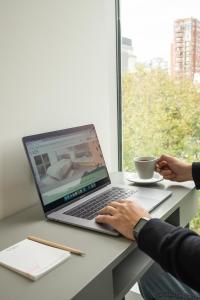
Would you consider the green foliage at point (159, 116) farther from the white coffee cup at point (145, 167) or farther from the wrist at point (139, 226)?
the wrist at point (139, 226)

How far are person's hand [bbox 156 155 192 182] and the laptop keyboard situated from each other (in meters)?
0.19

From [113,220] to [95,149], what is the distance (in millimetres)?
450

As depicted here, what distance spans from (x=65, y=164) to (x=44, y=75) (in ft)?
1.11

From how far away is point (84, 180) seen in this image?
118 cm

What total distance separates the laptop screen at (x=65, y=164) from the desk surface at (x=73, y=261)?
10cm

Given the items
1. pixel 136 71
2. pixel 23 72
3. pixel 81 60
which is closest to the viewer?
pixel 23 72

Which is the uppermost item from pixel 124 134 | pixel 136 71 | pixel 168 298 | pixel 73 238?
pixel 136 71

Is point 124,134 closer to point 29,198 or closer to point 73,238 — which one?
point 29,198

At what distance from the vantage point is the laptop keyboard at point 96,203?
99 centimetres

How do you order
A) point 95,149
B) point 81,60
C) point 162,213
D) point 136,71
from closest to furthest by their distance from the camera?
1. point 162,213
2. point 95,149
3. point 81,60
4. point 136,71

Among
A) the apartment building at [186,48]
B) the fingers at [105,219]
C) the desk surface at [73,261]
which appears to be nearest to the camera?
the desk surface at [73,261]

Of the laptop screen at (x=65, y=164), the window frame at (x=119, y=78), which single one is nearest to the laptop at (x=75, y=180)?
the laptop screen at (x=65, y=164)

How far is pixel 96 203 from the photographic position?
107cm

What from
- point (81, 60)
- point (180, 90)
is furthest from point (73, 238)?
point (180, 90)
